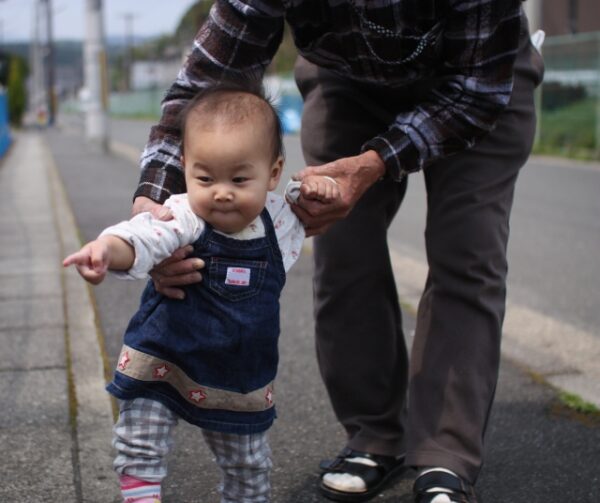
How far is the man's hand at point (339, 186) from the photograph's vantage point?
222cm

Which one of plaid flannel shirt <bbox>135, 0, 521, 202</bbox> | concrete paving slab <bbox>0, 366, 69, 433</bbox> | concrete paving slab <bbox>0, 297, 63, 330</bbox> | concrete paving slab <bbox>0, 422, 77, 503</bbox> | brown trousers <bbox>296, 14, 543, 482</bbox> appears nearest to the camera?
plaid flannel shirt <bbox>135, 0, 521, 202</bbox>

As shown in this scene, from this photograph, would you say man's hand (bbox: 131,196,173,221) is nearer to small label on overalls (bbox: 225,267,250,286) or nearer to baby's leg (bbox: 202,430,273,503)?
small label on overalls (bbox: 225,267,250,286)

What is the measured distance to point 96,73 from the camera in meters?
19.5

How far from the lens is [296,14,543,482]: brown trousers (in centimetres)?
251

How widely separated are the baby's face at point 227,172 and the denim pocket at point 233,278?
0.08 metres

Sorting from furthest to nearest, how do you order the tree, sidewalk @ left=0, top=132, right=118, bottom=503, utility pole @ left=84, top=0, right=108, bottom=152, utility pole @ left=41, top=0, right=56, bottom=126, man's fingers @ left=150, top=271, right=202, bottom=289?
utility pole @ left=41, top=0, right=56, bottom=126 → the tree → utility pole @ left=84, top=0, right=108, bottom=152 → sidewalk @ left=0, top=132, right=118, bottom=503 → man's fingers @ left=150, top=271, right=202, bottom=289

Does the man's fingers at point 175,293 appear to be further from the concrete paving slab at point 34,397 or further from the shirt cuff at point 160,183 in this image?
the concrete paving slab at point 34,397

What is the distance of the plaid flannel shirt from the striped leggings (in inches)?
19.5

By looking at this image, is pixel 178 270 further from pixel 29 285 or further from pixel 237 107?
pixel 29 285

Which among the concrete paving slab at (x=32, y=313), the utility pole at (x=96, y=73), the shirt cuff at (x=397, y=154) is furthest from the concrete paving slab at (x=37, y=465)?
the utility pole at (x=96, y=73)

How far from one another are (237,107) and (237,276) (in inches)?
14.2

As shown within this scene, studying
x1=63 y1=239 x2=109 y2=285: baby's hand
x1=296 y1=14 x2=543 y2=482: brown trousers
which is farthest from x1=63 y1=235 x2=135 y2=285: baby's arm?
x1=296 y1=14 x2=543 y2=482: brown trousers

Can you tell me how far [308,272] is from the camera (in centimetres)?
587

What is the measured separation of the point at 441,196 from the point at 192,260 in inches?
30.5
